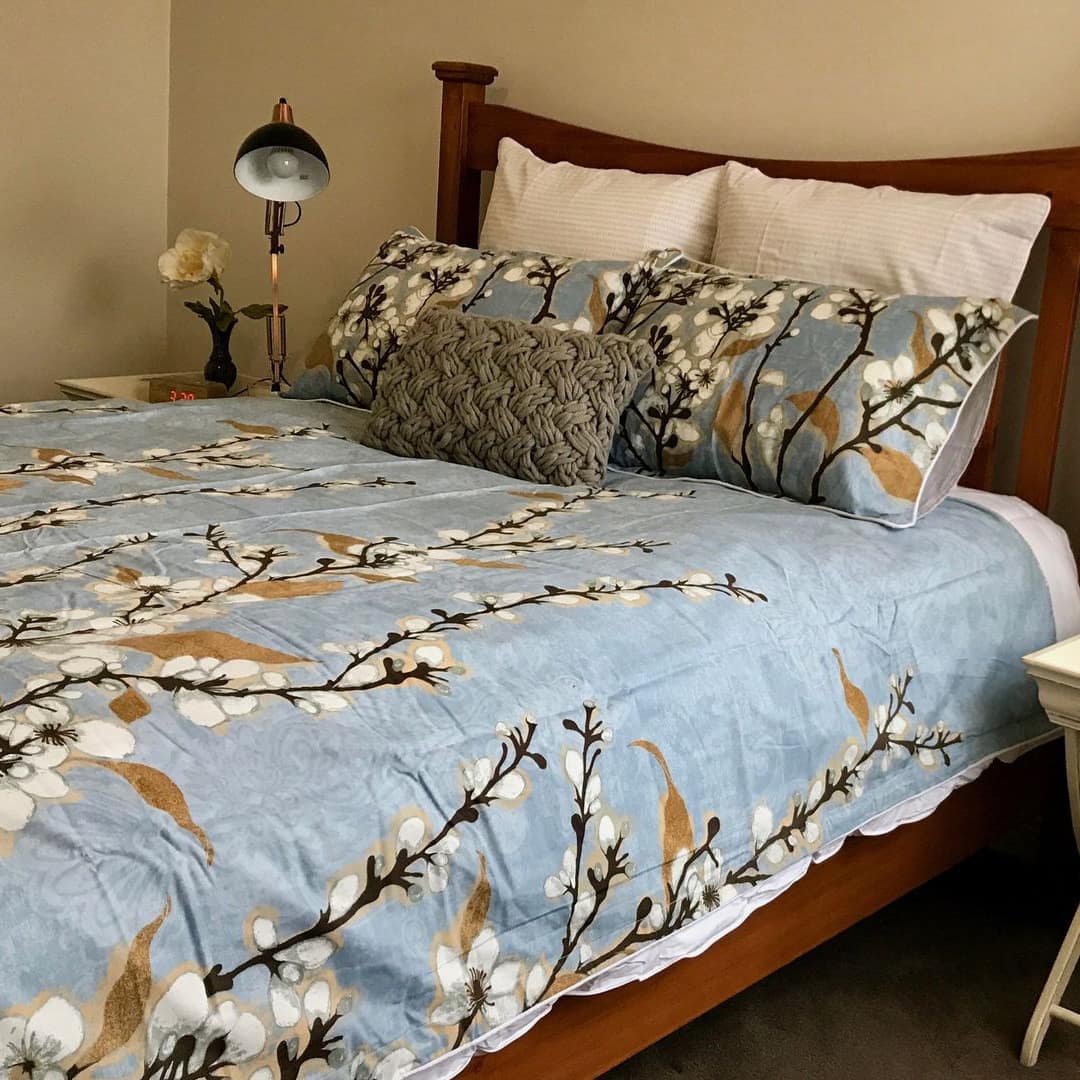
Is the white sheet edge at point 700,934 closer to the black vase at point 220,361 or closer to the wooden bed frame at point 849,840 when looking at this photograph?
the wooden bed frame at point 849,840

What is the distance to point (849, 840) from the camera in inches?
64.4

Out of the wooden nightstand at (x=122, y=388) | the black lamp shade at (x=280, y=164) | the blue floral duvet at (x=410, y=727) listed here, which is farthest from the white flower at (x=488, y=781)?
the wooden nightstand at (x=122, y=388)

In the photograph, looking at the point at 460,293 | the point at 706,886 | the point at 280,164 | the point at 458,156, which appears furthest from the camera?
the point at 458,156

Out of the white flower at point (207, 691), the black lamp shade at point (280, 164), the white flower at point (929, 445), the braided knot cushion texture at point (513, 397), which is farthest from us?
the black lamp shade at point (280, 164)

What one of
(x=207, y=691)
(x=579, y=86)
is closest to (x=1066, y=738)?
(x=207, y=691)

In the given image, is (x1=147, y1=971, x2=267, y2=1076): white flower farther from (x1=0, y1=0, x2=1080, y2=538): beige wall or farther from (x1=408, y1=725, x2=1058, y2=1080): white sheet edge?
(x1=0, y1=0, x2=1080, y2=538): beige wall

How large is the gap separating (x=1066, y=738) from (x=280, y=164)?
182 centimetres

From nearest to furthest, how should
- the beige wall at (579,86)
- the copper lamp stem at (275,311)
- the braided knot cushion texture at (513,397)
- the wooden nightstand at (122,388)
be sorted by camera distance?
the braided knot cushion texture at (513,397) → the beige wall at (579,86) → the copper lamp stem at (275,311) → the wooden nightstand at (122,388)

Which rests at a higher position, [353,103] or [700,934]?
[353,103]

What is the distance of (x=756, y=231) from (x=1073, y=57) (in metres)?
0.53

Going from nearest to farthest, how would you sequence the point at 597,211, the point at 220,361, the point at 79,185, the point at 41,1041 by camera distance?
the point at 41,1041 → the point at 597,211 → the point at 220,361 → the point at 79,185

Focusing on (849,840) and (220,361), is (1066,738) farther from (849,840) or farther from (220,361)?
(220,361)

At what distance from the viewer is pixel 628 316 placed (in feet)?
6.95

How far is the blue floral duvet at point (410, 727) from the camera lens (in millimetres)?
942
